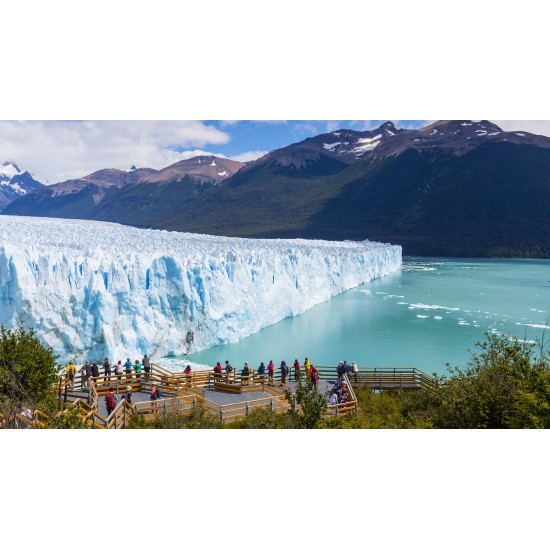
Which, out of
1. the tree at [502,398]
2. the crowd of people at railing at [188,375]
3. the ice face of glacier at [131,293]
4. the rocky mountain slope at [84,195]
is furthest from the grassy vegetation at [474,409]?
the rocky mountain slope at [84,195]

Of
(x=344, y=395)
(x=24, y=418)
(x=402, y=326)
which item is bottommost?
(x=402, y=326)

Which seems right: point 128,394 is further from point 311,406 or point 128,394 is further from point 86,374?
point 311,406

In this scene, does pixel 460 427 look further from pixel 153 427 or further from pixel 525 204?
pixel 525 204

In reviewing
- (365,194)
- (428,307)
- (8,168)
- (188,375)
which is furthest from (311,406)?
(8,168)

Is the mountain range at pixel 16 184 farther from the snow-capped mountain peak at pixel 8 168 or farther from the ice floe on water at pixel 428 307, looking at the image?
the ice floe on water at pixel 428 307

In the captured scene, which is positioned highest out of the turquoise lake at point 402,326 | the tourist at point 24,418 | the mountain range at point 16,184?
the mountain range at point 16,184
